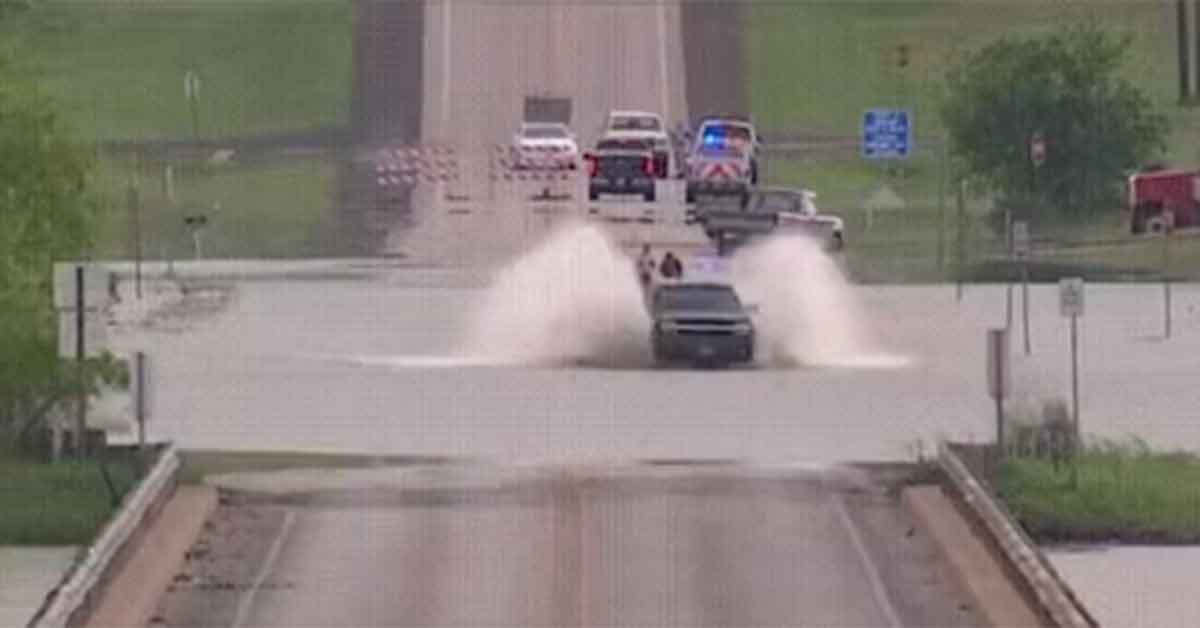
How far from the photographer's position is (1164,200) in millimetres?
69375

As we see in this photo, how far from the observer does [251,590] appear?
34.6 metres

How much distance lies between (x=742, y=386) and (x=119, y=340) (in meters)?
8.19

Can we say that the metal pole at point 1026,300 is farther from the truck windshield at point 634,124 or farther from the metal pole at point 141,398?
the metal pole at point 141,398

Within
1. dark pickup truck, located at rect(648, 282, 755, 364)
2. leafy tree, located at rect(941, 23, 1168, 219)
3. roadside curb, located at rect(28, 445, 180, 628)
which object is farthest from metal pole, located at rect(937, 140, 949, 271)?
roadside curb, located at rect(28, 445, 180, 628)

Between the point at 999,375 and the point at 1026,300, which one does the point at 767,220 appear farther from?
the point at 999,375

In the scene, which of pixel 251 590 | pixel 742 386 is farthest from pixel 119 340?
pixel 251 590

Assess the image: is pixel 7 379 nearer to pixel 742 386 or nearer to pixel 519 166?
pixel 742 386

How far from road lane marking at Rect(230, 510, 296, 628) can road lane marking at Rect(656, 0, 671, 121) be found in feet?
135

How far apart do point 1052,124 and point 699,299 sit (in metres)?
21.3

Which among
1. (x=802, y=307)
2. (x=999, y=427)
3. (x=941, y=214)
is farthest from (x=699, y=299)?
(x=941, y=214)

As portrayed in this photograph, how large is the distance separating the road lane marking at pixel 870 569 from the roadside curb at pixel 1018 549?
1.02 m

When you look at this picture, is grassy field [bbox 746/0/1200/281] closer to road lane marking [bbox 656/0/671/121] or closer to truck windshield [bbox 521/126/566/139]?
road lane marking [bbox 656/0/671/121]

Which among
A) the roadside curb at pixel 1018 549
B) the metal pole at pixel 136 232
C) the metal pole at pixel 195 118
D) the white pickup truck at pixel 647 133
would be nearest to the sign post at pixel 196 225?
the metal pole at pixel 136 232

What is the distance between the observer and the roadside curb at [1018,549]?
3192cm
